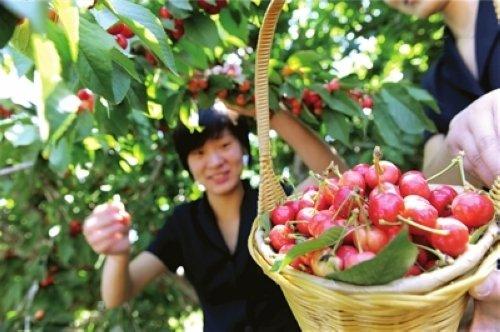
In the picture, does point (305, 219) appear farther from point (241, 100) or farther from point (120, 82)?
point (241, 100)

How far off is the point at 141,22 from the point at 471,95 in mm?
862

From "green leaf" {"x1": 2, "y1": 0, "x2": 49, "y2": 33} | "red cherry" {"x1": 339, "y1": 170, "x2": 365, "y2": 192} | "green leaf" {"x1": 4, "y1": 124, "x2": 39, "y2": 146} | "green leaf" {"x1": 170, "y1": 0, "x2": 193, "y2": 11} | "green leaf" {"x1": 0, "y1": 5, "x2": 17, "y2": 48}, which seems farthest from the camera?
"green leaf" {"x1": 4, "y1": 124, "x2": 39, "y2": 146}

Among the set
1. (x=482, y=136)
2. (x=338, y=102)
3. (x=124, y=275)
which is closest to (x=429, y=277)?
(x=482, y=136)

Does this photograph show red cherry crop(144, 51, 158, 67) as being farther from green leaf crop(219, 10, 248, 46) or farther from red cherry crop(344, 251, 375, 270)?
red cherry crop(344, 251, 375, 270)

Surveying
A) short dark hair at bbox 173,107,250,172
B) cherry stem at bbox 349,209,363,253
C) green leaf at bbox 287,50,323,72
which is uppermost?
cherry stem at bbox 349,209,363,253

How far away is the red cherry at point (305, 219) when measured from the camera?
72 centimetres

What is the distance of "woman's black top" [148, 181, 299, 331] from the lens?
4.56ft

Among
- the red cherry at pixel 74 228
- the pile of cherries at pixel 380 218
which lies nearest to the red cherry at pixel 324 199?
the pile of cherries at pixel 380 218

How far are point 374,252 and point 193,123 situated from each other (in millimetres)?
843

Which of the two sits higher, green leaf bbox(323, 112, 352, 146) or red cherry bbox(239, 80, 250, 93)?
red cherry bbox(239, 80, 250, 93)

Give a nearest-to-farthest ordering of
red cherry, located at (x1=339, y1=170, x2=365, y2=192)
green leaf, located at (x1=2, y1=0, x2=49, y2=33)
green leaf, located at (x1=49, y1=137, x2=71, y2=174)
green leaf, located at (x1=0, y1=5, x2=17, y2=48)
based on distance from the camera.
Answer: green leaf, located at (x1=2, y1=0, x2=49, y2=33), green leaf, located at (x1=0, y1=5, x2=17, y2=48), red cherry, located at (x1=339, y1=170, x2=365, y2=192), green leaf, located at (x1=49, y1=137, x2=71, y2=174)

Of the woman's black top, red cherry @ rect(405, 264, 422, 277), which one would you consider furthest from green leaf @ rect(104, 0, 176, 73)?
the woman's black top

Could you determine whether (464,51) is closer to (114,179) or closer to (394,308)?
(394,308)

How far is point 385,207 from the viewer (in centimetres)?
64
